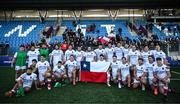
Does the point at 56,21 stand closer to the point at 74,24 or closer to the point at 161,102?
the point at 74,24

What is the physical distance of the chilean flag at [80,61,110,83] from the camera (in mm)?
10430

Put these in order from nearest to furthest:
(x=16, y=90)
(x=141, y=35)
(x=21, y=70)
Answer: (x=16, y=90) < (x=21, y=70) < (x=141, y=35)

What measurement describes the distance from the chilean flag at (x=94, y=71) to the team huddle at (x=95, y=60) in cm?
21

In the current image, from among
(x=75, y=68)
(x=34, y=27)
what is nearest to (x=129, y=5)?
(x=75, y=68)

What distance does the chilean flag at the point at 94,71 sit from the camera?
10.4m

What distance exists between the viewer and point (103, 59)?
Result: 10680 mm

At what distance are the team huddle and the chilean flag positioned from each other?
0.70 ft

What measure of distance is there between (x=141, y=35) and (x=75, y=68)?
17.3m

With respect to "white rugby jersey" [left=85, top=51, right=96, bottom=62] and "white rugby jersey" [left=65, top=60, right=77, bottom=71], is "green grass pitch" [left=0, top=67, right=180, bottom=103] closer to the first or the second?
"white rugby jersey" [left=65, top=60, right=77, bottom=71]

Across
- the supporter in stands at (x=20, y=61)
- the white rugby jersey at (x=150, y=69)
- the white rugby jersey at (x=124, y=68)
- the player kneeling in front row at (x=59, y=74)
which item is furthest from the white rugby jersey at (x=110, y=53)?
the supporter in stands at (x=20, y=61)

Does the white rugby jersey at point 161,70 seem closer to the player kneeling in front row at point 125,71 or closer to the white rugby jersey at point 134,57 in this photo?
the player kneeling in front row at point 125,71

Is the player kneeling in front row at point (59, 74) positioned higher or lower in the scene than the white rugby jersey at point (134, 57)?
lower

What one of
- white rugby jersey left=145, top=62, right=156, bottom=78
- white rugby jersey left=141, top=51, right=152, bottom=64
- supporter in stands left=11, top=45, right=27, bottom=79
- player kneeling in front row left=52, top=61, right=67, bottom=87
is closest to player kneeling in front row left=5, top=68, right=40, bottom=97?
player kneeling in front row left=52, top=61, right=67, bottom=87

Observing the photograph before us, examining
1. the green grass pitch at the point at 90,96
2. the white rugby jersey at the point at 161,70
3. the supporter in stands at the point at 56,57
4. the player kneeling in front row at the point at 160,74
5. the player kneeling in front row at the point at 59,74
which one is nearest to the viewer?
the green grass pitch at the point at 90,96
